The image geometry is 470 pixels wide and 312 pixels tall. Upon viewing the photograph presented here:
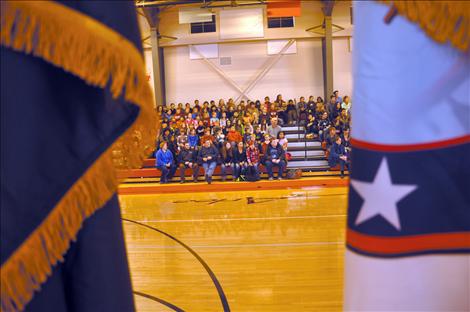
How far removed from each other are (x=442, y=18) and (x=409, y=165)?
12.2 inches

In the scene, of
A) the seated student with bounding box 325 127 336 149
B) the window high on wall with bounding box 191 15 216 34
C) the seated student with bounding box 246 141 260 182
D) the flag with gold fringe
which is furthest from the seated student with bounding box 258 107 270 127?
the flag with gold fringe

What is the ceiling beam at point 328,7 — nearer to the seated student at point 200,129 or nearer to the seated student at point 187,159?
the seated student at point 200,129

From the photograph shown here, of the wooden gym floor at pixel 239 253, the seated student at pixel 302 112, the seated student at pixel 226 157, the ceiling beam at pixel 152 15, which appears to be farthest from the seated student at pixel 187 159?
the ceiling beam at pixel 152 15

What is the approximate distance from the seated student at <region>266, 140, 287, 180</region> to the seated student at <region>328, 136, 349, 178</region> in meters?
1.14

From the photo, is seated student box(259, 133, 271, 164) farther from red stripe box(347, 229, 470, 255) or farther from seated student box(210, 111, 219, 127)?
red stripe box(347, 229, 470, 255)

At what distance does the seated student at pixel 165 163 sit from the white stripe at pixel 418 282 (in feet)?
28.9

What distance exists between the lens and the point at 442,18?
0.79 m

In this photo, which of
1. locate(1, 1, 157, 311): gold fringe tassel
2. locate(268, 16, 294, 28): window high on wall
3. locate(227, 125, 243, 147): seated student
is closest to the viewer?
locate(1, 1, 157, 311): gold fringe tassel

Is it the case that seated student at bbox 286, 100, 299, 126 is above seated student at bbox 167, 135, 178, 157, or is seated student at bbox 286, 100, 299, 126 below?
above

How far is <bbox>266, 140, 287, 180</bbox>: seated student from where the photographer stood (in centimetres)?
933

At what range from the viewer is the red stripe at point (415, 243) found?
89 cm

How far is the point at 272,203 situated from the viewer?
6836mm

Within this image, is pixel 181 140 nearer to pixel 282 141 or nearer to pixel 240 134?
pixel 240 134

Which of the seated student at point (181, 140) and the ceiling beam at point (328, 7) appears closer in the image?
the seated student at point (181, 140)
